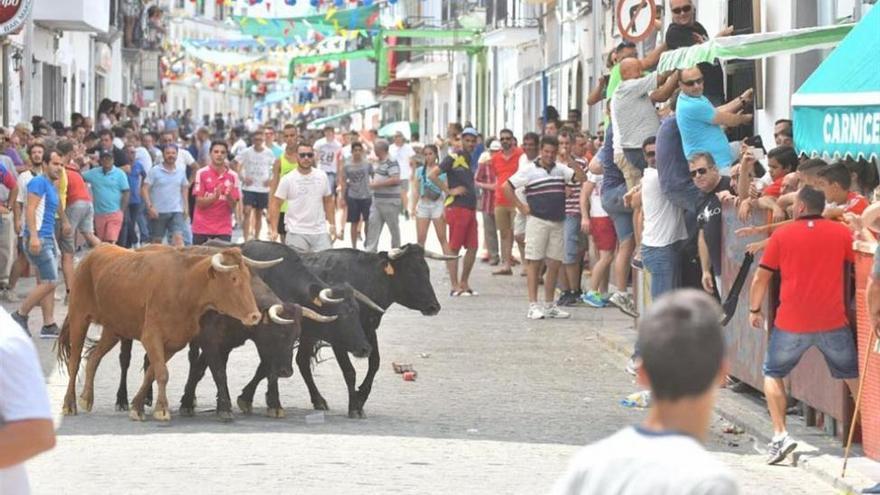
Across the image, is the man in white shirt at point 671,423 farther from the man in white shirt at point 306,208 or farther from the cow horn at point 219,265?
the man in white shirt at point 306,208

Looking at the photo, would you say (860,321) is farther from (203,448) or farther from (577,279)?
(577,279)

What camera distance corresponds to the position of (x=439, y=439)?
12.3 metres

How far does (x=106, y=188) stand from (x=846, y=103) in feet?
43.8

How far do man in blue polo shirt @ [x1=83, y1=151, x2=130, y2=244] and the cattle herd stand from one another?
977 centimetres

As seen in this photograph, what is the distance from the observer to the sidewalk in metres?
10.8

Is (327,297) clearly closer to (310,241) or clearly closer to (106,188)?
(310,241)

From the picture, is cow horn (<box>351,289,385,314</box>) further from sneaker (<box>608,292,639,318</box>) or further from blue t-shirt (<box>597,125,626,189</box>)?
sneaker (<box>608,292,639,318</box>)

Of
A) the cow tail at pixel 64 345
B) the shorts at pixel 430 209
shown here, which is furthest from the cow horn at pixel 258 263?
the shorts at pixel 430 209

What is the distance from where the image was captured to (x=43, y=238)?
19172mm

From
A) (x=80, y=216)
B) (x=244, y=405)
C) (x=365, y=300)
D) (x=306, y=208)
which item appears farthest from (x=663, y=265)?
(x=80, y=216)

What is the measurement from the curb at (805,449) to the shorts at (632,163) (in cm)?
332

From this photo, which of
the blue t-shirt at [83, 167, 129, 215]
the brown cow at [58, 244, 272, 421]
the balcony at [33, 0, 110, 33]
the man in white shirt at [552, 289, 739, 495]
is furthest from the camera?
the balcony at [33, 0, 110, 33]

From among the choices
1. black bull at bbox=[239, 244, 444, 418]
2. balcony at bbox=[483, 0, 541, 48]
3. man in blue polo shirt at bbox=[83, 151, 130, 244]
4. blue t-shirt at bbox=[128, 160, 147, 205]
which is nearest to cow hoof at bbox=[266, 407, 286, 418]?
black bull at bbox=[239, 244, 444, 418]

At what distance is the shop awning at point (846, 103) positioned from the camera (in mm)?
11406
